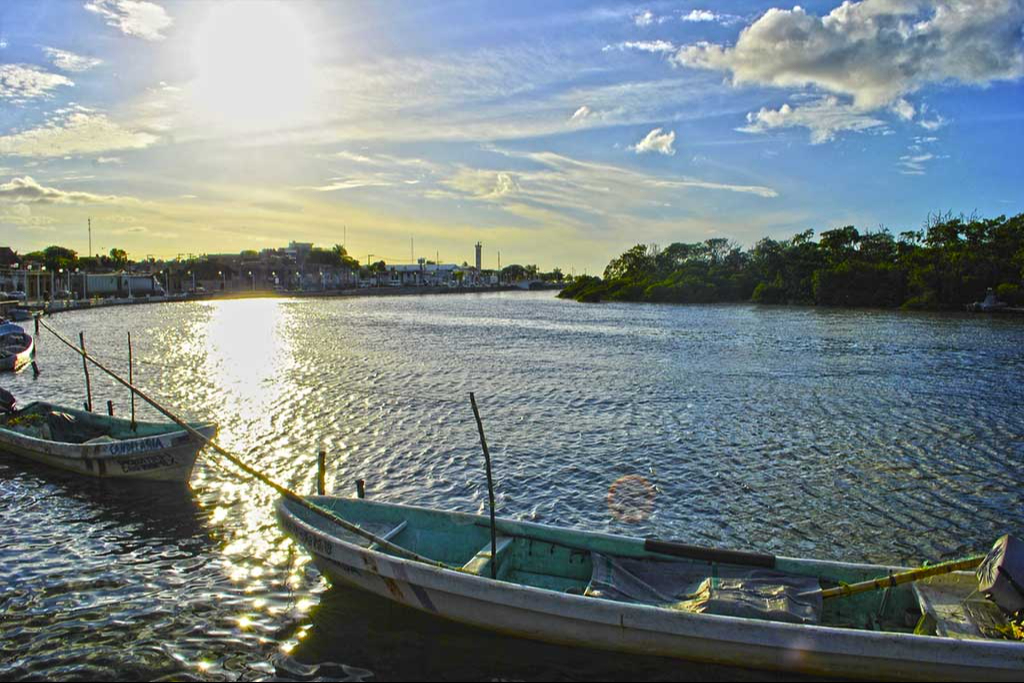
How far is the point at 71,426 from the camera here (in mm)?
18484

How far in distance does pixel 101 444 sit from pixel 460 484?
883 centimetres

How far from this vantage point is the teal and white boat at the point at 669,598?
7.70 metres

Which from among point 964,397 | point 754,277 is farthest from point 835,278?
point 964,397

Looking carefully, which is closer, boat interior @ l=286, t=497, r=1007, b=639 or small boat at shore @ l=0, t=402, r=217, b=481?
boat interior @ l=286, t=497, r=1007, b=639

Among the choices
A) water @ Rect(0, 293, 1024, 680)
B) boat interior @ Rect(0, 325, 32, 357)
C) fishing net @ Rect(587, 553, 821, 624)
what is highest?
boat interior @ Rect(0, 325, 32, 357)

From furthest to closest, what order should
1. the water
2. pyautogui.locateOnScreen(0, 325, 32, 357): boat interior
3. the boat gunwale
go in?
pyautogui.locateOnScreen(0, 325, 32, 357): boat interior < the boat gunwale < the water

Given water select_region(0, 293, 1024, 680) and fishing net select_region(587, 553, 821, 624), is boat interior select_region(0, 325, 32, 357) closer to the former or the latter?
water select_region(0, 293, 1024, 680)

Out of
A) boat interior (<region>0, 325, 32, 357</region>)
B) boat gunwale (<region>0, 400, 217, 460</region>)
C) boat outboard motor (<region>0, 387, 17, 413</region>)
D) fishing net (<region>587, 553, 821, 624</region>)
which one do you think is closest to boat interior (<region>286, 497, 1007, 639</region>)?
fishing net (<region>587, 553, 821, 624</region>)

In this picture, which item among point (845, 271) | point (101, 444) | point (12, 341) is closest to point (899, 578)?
point (101, 444)

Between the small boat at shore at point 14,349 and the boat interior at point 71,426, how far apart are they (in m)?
23.7

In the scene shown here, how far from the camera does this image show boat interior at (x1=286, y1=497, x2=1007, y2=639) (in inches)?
341

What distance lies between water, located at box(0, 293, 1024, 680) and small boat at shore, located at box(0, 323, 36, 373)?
8.52 feet

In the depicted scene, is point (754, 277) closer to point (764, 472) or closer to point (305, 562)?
point (764, 472)

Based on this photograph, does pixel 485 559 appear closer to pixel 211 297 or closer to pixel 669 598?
pixel 669 598
